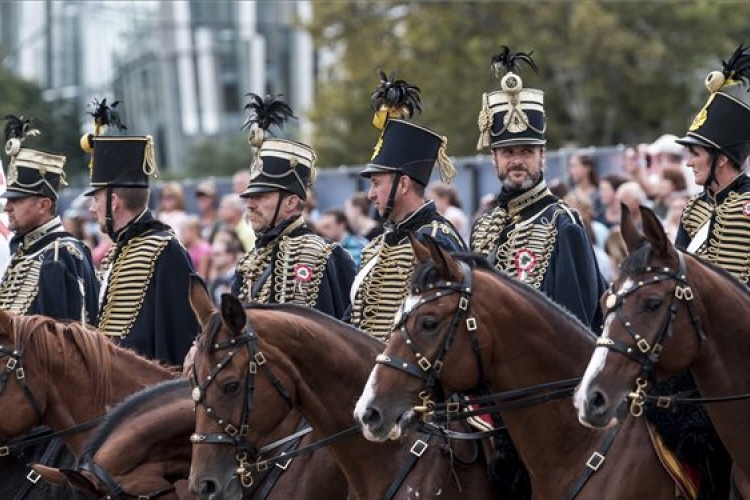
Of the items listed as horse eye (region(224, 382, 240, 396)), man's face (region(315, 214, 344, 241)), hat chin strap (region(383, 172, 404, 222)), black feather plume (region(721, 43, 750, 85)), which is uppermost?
black feather plume (region(721, 43, 750, 85))

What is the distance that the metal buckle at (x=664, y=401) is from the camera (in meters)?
8.32

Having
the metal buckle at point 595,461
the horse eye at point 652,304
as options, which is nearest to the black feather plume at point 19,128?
the metal buckle at point 595,461

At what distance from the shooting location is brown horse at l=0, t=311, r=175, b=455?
1010 cm

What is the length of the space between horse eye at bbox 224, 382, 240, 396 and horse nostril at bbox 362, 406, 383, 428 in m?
0.81

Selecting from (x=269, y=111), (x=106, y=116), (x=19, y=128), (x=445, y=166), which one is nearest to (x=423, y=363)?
(x=445, y=166)

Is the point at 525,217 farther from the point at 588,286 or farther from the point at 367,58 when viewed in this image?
the point at 367,58

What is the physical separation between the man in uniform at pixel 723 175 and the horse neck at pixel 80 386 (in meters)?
3.31

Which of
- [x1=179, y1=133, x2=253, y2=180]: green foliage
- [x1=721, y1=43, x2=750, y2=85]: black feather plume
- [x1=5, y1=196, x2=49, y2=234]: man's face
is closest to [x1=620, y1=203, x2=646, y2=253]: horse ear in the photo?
[x1=721, y1=43, x2=750, y2=85]: black feather plume

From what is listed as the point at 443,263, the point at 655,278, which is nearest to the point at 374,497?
the point at 443,263

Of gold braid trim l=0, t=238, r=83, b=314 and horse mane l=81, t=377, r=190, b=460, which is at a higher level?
gold braid trim l=0, t=238, r=83, b=314

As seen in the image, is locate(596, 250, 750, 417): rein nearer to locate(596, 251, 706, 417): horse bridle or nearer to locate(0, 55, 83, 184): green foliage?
locate(596, 251, 706, 417): horse bridle

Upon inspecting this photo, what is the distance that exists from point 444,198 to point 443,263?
8.38 metres

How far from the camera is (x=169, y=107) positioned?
46.9 metres

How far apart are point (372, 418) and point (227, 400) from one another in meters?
0.86
